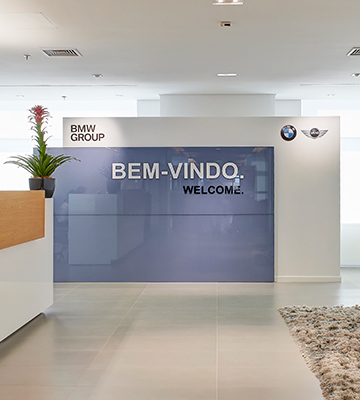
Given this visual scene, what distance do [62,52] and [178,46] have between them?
52.8 inches

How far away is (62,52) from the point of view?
609cm

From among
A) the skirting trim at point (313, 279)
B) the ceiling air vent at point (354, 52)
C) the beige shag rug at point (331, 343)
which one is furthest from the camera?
the skirting trim at point (313, 279)

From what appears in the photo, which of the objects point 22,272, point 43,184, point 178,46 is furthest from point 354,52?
point 22,272

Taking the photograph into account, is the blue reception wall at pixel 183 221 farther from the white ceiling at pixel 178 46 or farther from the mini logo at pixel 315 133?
the white ceiling at pixel 178 46

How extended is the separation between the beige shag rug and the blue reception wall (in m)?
1.92

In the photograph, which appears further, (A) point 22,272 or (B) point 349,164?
(B) point 349,164

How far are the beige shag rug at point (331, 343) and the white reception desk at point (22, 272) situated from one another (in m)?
2.46

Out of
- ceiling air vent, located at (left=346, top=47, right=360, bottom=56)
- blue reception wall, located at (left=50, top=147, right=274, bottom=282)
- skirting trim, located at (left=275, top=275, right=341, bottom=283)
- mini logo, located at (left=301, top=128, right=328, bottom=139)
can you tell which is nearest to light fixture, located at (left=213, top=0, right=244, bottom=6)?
ceiling air vent, located at (left=346, top=47, right=360, bottom=56)

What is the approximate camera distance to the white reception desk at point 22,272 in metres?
4.48

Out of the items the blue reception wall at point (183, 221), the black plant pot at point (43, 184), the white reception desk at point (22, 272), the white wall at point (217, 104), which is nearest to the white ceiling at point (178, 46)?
the white wall at point (217, 104)

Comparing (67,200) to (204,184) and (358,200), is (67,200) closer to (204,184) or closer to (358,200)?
(204,184)

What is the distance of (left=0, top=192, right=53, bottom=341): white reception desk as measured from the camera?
4.48 m

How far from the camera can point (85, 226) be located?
7.65 m

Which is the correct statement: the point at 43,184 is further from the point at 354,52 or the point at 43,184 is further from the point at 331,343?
the point at 354,52
